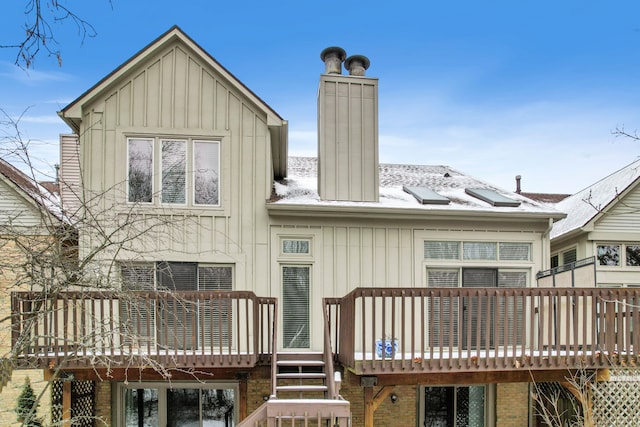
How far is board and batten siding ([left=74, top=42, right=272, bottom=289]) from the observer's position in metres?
9.66

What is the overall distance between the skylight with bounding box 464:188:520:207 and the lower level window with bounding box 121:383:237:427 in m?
6.10

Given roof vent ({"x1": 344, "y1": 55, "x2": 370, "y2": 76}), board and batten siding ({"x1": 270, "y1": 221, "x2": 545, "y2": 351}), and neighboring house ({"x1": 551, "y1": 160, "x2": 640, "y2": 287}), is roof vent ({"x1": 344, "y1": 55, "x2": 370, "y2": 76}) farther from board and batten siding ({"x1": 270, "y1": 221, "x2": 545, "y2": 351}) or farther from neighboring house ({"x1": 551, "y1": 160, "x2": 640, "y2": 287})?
neighboring house ({"x1": 551, "y1": 160, "x2": 640, "y2": 287})

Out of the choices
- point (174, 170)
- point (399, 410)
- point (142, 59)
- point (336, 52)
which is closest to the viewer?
point (142, 59)

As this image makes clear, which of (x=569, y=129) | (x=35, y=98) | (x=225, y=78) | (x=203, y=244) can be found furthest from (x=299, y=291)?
(x=569, y=129)

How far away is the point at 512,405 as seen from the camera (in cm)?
1034

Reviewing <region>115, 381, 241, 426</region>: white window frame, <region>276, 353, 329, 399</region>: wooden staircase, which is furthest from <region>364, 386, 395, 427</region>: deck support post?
<region>115, 381, 241, 426</region>: white window frame

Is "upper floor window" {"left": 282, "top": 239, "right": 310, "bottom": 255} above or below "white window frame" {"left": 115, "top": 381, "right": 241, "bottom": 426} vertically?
above

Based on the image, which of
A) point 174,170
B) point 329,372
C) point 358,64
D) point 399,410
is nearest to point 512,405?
point 399,410

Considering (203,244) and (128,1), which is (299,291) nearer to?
(203,244)

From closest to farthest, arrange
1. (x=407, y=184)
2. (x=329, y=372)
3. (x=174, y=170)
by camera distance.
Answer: (x=329, y=372) → (x=174, y=170) → (x=407, y=184)

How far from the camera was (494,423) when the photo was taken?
10359mm

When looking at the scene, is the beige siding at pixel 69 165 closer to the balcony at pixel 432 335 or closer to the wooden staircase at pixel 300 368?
the balcony at pixel 432 335

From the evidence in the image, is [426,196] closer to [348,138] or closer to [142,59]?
[348,138]

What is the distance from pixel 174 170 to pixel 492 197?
6243mm
